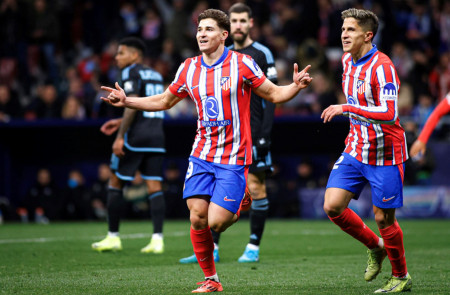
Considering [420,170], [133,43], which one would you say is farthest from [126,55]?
[420,170]

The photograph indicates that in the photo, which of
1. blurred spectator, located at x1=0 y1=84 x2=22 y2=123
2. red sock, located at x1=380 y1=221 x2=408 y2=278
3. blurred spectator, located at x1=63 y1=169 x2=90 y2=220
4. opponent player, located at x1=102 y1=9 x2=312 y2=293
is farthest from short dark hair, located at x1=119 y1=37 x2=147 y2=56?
blurred spectator, located at x1=0 y1=84 x2=22 y2=123

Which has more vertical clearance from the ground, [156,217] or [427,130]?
[427,130]

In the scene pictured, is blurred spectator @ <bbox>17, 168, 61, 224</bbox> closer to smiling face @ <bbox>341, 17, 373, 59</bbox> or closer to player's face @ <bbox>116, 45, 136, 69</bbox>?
player's face @ <bbox>116, 45, 136, 69</bbox>

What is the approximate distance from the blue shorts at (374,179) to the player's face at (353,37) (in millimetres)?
853

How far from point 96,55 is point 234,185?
13.0 metres

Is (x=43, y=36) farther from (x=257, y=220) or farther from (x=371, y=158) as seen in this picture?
(x=371, y=158)

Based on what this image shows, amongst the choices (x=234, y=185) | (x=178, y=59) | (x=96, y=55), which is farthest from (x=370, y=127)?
(x=96, y=55)

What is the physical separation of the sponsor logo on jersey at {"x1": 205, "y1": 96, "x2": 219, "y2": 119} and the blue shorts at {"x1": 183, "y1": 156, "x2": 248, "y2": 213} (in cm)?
36

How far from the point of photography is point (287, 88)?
17.9 ft

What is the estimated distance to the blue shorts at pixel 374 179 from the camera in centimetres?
573

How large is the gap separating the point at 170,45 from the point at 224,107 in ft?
38.3

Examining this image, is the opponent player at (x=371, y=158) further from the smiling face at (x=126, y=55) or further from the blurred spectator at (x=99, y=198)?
the blurred spectator at (x=99, y=198)

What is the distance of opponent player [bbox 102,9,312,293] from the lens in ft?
18.3

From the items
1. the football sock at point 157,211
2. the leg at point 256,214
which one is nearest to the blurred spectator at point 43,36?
the football sock at point 157,211
